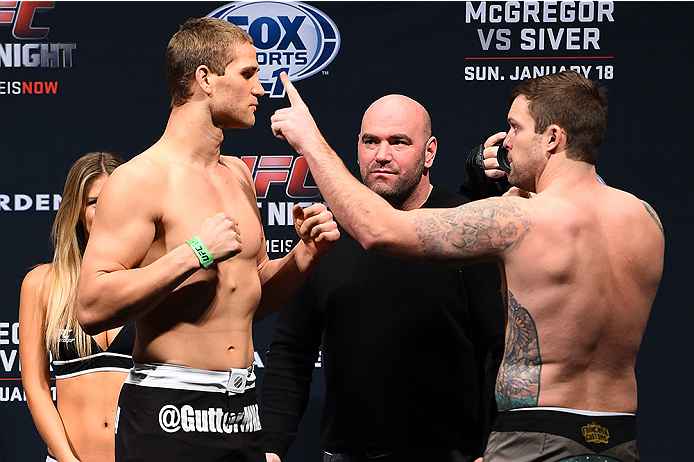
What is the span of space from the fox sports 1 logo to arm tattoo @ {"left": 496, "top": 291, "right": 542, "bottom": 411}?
6.32 feet

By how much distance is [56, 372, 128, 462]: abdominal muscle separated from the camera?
8.13 ft

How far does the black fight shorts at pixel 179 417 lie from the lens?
1747mm

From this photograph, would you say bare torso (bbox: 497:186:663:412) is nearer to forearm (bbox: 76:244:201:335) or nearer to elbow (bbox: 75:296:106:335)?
forearm (bbox: 76:244:201:335)

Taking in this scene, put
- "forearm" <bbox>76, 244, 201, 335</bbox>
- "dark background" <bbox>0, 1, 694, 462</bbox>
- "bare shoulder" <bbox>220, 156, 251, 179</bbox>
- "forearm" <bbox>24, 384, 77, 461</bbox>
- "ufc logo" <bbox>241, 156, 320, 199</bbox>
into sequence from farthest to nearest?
"ufc logo" <bbox>241, 156, 320, 199</bbox> → "dark background" <bbox>0, 1, 694, 462</bbox> → "forearm" <bbox>24, 384, 77, 461</bbox> → "bare shoulder" <bbox>220, 156, 251, 179</bbox> → "forearm" <bbox>76, 244, 201, 335</bbox>

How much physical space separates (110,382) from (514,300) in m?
1.38

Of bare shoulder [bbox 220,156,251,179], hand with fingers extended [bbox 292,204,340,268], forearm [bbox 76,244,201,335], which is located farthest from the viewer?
bare shoulder [bbox 220,156,251,179]

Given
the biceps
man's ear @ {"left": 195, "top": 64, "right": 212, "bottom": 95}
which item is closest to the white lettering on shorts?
the biceps

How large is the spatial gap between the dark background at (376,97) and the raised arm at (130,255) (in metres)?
1.66

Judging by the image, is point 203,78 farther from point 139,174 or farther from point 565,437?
point 565,437

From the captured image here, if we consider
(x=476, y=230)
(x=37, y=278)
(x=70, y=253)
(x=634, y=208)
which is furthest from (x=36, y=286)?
(x=634, y=208)

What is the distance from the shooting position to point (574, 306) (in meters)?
1.74

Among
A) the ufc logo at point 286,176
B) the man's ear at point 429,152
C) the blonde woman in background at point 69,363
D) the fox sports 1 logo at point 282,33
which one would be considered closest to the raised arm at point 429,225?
the man's ear at point 429,152

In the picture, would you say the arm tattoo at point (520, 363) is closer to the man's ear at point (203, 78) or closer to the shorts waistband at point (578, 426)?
the shorts waistband at point (578, 426)

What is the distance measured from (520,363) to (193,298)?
0.76m
